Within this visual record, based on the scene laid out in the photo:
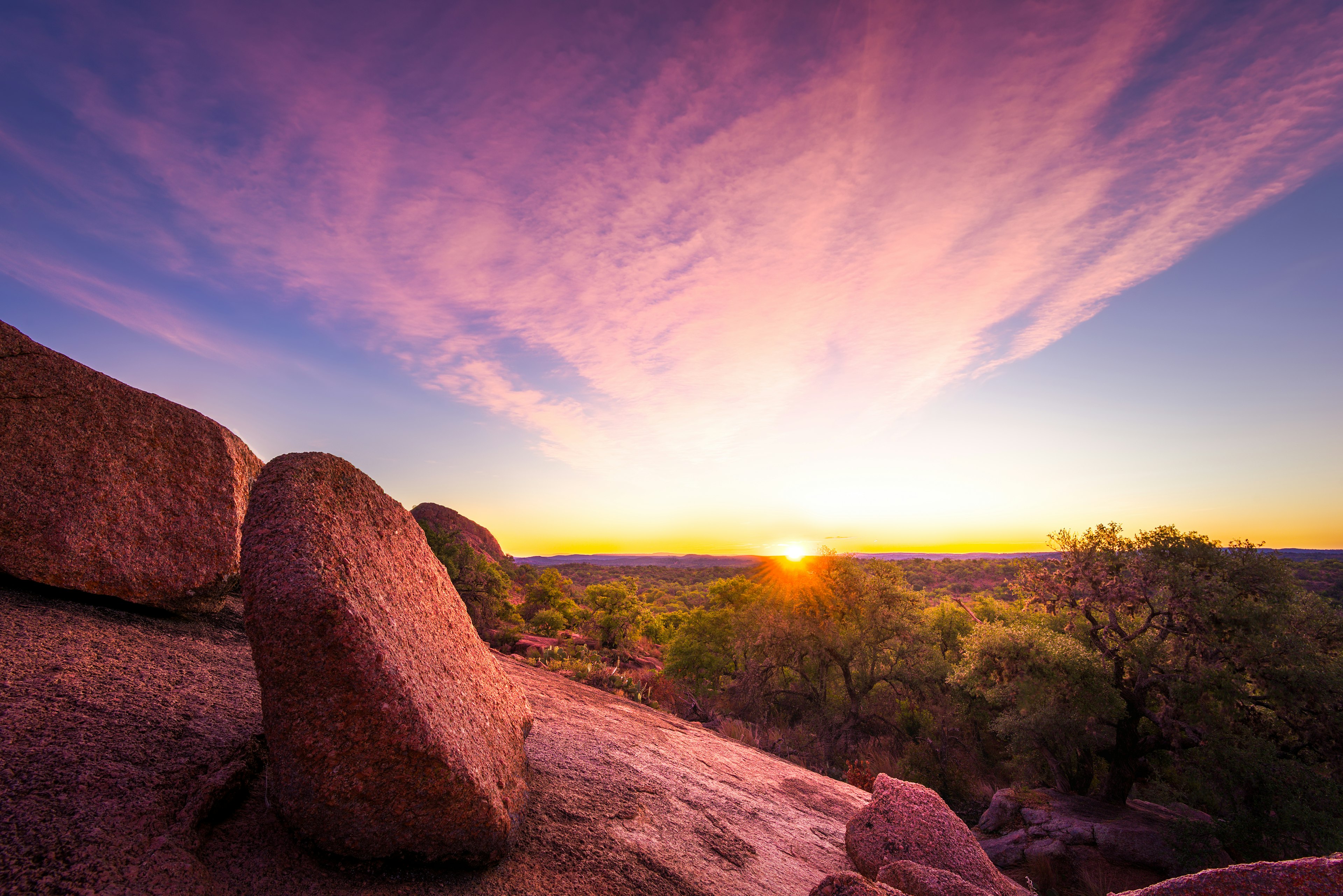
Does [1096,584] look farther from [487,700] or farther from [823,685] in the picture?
[487,700]

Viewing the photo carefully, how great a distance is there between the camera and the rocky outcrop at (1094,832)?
1219 centimetres

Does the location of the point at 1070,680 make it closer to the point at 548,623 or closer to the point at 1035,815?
the point at 1035,815

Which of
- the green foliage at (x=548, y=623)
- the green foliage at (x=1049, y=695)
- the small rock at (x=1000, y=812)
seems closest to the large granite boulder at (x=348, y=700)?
the green foliage at (x=1049, y=695)

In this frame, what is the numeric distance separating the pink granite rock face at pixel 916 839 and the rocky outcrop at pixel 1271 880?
16.4 feet

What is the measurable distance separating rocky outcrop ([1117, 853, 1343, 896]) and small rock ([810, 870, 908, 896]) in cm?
165

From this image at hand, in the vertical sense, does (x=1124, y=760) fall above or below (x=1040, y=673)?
below

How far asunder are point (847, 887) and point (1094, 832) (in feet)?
48.8

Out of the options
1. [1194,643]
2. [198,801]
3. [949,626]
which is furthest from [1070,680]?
[198,801]

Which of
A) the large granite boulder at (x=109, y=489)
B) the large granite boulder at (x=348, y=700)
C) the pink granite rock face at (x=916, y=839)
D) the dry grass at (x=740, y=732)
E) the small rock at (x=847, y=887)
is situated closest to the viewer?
the large granite boulder at (x=348, y=700)

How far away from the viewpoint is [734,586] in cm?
3114

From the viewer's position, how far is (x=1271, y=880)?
3.07m

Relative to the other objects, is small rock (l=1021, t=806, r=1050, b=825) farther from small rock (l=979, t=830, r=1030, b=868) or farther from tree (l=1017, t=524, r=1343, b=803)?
tree (l=1017, t=524, r=1343, b=803)

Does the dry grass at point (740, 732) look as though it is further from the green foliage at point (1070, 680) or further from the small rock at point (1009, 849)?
the small rock at point (1009, 849)

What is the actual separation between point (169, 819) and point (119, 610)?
3.40 m
